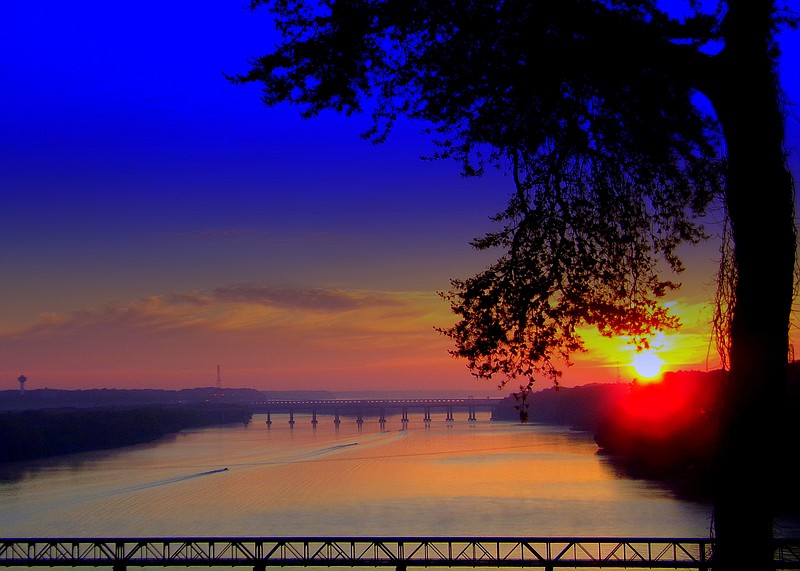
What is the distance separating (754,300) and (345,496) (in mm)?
65971

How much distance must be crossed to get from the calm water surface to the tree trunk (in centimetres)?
4495

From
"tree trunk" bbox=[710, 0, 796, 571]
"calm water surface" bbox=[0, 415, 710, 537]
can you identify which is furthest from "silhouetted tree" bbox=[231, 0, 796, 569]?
"calm water surface" bbox=[0, 415, 710, 537]

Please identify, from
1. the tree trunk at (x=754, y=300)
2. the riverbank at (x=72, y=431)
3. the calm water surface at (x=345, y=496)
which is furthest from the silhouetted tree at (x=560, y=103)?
the riverbank at (x=72, y=431)

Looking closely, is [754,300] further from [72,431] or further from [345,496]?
[72,431]

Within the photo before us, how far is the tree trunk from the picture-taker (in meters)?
3.21

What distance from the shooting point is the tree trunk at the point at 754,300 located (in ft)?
10.5

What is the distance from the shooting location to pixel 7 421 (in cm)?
12275

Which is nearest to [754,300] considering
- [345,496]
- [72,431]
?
[345,496]

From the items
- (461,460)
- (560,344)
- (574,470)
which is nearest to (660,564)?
(560,344)

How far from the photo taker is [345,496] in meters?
67.1

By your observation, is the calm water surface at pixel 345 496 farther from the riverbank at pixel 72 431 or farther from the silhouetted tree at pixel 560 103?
the silhouetted tree at pixel 560 103

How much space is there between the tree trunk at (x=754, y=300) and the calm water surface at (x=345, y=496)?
4495cm

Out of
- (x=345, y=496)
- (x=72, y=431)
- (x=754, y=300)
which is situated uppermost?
(x=754, y=300)

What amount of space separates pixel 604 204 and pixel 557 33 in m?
0.91
